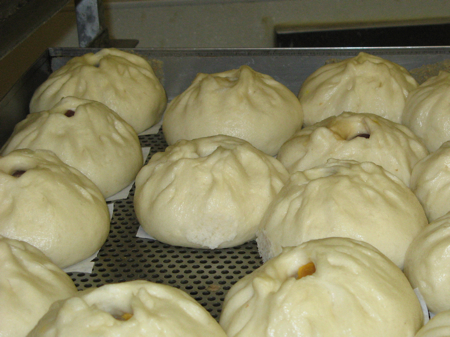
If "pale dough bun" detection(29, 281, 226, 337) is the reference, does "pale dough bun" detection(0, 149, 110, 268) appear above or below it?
below

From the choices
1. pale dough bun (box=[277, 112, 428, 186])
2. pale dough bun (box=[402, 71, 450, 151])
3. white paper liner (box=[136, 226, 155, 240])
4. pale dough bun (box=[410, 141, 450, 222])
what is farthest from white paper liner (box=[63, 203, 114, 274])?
pale dough bun (box=[402, 71, 450, 151])

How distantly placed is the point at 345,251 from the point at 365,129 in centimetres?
92

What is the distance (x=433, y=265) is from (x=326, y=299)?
0.45m

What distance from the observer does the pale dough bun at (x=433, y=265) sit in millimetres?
1671

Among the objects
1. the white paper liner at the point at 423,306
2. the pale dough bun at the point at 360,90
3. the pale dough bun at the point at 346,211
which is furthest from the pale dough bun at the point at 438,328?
the pale dough bun at the point at 360,90

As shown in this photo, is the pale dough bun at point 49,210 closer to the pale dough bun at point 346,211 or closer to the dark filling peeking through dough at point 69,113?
the dark filling peeking through dough at point 69,113

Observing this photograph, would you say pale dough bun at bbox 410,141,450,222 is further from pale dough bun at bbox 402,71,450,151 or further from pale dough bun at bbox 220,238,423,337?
pale dough bun at bbox 220,238,423,337

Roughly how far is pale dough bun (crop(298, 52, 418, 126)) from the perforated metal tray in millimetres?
245

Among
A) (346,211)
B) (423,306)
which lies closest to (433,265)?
(423,306)

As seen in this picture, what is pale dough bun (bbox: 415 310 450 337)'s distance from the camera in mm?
1345

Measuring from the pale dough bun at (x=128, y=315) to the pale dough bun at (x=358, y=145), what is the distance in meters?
1.04

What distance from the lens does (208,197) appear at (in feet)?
6.86

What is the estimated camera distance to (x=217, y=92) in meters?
2.64

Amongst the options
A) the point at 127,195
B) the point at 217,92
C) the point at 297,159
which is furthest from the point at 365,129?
the point at 127,195
